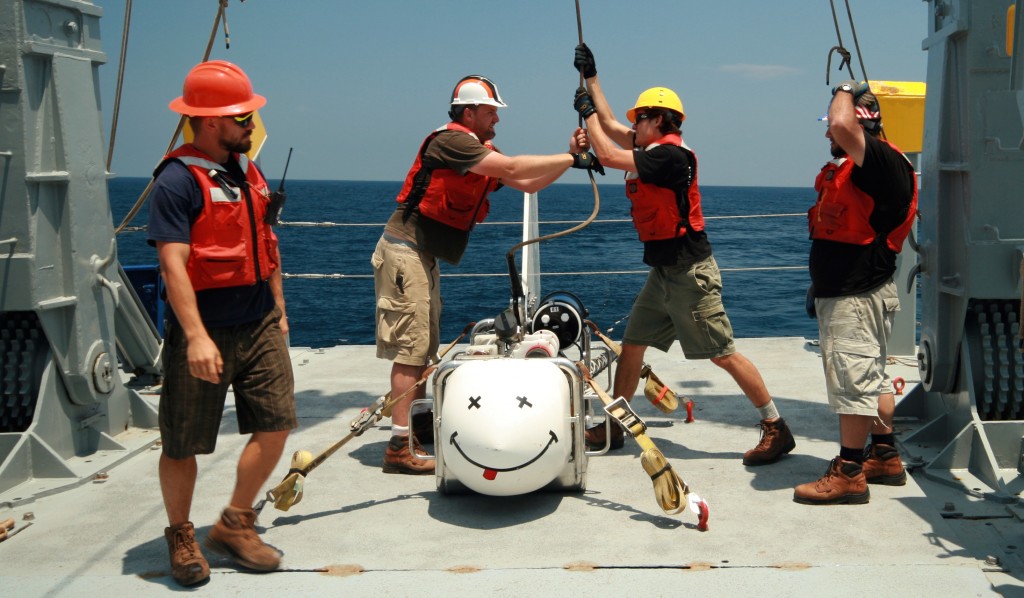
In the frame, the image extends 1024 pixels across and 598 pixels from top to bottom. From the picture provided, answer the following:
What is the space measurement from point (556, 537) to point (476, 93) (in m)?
2.27

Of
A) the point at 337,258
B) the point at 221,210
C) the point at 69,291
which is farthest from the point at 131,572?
the point at 337,258

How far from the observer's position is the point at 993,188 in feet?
15.1

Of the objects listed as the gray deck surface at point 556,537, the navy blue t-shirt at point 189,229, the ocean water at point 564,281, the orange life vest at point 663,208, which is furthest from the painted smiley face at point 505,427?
the ocean water at point 564,281

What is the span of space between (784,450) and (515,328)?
1544mm

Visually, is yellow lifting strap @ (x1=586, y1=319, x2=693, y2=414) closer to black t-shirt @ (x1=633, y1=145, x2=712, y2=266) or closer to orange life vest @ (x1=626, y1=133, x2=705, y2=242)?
black t-shirt @ (x1=633, y1=145, x2=712, y2=266)

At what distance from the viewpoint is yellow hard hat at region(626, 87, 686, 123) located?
16.6 feet

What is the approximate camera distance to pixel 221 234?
362 cm

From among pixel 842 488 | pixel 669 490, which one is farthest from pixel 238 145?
pixel 842 488

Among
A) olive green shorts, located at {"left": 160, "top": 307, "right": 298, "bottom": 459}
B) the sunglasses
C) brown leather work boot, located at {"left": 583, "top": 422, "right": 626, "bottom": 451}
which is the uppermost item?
the sunglasses

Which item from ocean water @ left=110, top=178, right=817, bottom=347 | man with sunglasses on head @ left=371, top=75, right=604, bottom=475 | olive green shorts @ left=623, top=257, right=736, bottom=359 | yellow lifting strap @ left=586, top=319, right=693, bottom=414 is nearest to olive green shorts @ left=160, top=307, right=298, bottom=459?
man with sunglasses on head @ left=371, top=75, right=604, bottom=475

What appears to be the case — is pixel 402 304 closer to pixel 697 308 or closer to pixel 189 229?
pixel 697 308

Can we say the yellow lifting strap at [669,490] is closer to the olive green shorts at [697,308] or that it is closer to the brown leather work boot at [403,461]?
the olive green shorts at [697,308]

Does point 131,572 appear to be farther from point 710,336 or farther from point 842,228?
point 842,228

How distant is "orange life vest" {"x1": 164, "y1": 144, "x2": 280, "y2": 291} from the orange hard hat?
16 cm
